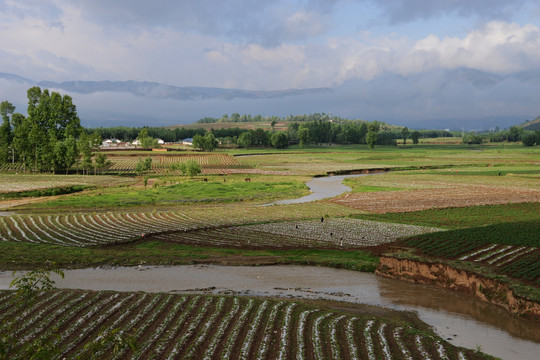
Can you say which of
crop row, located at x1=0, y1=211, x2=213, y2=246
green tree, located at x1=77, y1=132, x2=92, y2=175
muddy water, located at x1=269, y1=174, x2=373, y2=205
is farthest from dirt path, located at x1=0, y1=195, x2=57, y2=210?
muddy water, located at x1=269, y1=174, x2=373, y2=205

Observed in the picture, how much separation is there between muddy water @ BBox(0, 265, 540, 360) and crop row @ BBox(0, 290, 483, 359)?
11.0ft

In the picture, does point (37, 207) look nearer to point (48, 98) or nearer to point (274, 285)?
point (274, 285)

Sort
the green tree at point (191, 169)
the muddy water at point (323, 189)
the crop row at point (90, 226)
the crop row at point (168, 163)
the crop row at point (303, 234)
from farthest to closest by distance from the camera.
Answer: the crop row at point (168, 163) < the green tree at point (191, 169) < the muddy water at point (323, 189) < the crop row at point (90, 226) < the crop row at point (303, 234)

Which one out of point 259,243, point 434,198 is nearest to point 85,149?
→ point 434,198

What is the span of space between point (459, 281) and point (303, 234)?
18.3 meters

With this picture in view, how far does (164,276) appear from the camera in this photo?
35.4m

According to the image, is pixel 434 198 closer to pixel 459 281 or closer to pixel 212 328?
pixel 459 281

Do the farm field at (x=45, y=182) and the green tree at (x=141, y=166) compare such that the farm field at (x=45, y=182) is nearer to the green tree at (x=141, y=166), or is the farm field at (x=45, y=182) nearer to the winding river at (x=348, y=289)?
the green tree at (x=141, y=166)

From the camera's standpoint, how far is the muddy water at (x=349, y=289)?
80.7 ft

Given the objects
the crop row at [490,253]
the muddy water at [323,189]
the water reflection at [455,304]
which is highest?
the crop row at [490,253]

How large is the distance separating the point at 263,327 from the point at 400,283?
14.2m

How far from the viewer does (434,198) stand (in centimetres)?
7356

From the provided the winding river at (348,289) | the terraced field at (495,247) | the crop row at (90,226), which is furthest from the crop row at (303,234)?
the winding river at (348,289)

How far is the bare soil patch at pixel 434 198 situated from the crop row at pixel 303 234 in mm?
12356
